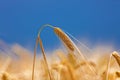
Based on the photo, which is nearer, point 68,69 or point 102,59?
point 68,69

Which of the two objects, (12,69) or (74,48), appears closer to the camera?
(74,48)

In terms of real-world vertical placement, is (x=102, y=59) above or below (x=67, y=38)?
above

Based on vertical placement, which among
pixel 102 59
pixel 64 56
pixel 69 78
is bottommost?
pixel 69 78

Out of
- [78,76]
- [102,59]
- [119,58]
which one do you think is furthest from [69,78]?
[102,59]

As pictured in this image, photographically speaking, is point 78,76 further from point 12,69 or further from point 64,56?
point 12,69

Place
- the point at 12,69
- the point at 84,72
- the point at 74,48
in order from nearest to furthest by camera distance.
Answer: the point at 74,48
the point at 84,72
the point at 12,69

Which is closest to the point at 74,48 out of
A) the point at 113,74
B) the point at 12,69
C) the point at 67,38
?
the point at 67,38

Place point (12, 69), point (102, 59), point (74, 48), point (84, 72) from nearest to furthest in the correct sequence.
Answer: point (74, 48), point (84, 72), point (12, 69), point (102, 59)

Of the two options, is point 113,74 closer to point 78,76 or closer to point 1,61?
point 78,76

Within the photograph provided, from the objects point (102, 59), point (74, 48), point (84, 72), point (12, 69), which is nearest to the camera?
point (74, 48)
